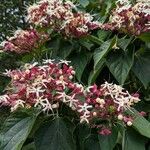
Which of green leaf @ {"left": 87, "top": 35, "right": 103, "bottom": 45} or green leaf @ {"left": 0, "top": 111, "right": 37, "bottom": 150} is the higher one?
green leaf @ {"left": 87, "top": 35, "right": 103, "bottom": 45}

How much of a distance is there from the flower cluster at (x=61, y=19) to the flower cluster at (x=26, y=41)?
6cm

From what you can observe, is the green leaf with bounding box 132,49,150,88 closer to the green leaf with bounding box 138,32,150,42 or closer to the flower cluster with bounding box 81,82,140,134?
the green leaf with bounding box 138,32,150,42

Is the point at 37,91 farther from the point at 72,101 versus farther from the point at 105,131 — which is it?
the point at 105,131

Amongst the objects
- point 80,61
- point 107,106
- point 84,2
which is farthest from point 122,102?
point 84,2

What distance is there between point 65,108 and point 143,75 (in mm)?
352

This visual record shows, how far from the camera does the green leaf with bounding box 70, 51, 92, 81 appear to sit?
1.87 meters

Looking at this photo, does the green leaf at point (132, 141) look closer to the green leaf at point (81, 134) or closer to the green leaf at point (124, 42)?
the green leaf at point (81, 134)

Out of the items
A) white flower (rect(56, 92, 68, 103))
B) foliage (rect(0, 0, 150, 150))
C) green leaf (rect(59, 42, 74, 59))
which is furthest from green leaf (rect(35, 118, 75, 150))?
green leaf (rect(59, 42, 74, 59))

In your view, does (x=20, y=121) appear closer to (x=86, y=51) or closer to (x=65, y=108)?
(x=65, y=108)

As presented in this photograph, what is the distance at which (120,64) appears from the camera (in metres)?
1.81

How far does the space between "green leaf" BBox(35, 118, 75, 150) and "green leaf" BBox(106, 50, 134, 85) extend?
0.30 m

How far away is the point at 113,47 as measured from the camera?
1.79 meters

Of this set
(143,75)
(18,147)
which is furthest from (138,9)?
(18,147)

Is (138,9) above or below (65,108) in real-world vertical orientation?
above
